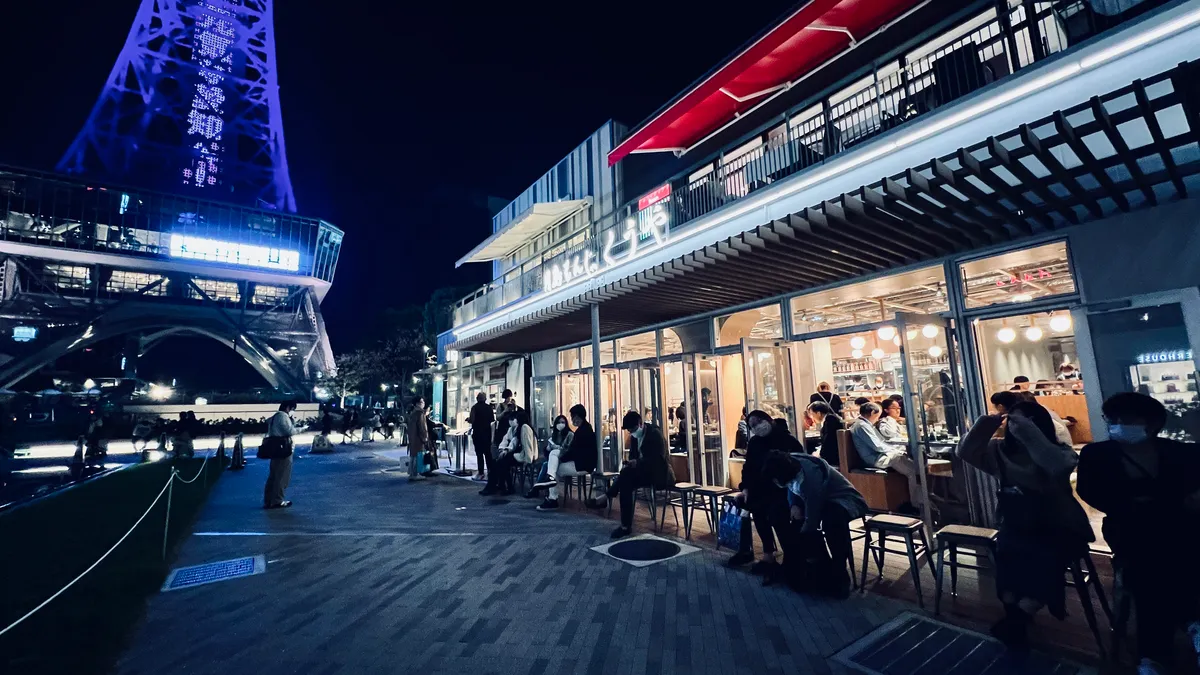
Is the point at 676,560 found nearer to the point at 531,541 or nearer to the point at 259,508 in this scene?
the point at 531,541

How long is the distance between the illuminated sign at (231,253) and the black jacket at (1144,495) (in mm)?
68706

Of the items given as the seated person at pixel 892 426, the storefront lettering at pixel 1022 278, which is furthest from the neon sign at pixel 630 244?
the storefront lettering at pixel 1022 278

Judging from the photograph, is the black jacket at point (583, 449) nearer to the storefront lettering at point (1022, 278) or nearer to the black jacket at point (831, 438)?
the black jacket at point (831, 438)

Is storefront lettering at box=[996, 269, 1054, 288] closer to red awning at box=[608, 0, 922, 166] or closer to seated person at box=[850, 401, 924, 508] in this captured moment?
seated person at box=[850, 401, 924, 508]

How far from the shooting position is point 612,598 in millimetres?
4293

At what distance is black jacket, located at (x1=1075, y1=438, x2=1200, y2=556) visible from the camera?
106 inches

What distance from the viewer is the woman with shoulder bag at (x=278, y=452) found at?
8430 mm

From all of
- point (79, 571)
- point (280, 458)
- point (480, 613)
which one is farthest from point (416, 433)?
point (480, 613)

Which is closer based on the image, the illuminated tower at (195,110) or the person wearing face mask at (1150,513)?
the person wearing face mask at (1150,513)

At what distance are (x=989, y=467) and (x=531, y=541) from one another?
4.82 m

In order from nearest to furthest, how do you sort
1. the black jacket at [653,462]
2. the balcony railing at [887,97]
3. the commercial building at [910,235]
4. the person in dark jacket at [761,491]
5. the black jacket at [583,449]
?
1. the person in dark jacket at [761,491]
2. the commercial building at [910,235]
3. the balcony railing at [887,97]
4. the black jacket at [653,462]
5. the black jacket at [583,449]

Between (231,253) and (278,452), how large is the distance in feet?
196

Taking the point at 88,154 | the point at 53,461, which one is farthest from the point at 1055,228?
the point at 88,154

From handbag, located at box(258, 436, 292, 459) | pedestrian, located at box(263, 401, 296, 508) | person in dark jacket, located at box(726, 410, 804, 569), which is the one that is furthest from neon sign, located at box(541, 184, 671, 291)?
handbag, located at box(258, 436, 292, 459)
